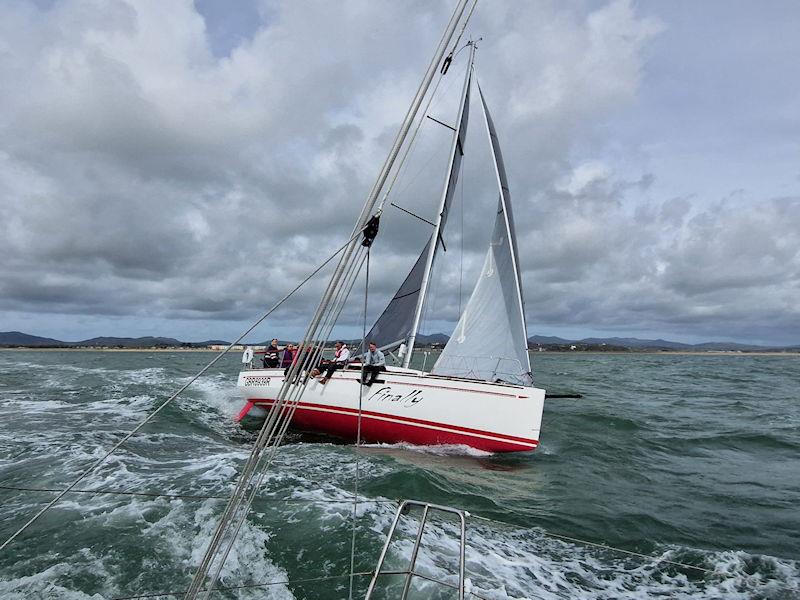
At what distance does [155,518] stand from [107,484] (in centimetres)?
185

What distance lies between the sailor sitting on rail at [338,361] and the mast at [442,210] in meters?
1.53

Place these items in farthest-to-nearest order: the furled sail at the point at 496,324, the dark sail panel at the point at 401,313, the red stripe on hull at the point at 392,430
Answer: the dark sail panel at the point at 401,313 < the furled sail at the point at 496,324 < the red stripe on hull at the point at 392,430

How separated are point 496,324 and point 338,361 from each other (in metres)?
3.85

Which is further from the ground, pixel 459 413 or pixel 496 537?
pixel 459 413

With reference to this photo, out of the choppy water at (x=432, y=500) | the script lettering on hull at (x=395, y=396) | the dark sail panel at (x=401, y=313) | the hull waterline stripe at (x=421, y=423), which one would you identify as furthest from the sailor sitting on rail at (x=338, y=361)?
the choppy water at (x=432, y=500)

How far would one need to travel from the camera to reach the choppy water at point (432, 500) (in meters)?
4.43

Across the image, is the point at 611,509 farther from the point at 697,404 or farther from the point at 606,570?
the point at 697,404

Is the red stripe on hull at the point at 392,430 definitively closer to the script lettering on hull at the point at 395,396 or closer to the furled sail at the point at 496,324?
the script lettering on hull at the point at 395,396

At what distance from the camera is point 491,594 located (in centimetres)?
416

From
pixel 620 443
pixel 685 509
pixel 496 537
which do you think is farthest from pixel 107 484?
pixel 620 443

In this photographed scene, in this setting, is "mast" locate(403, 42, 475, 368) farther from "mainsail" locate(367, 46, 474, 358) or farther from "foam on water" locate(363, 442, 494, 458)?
"foam on water" locate(363, 442, 494, 458)

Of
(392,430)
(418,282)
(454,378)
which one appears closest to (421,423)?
(392,430)

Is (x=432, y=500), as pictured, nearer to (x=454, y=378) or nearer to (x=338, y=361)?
(x=454, y=378)

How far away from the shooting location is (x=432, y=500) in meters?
6.61
